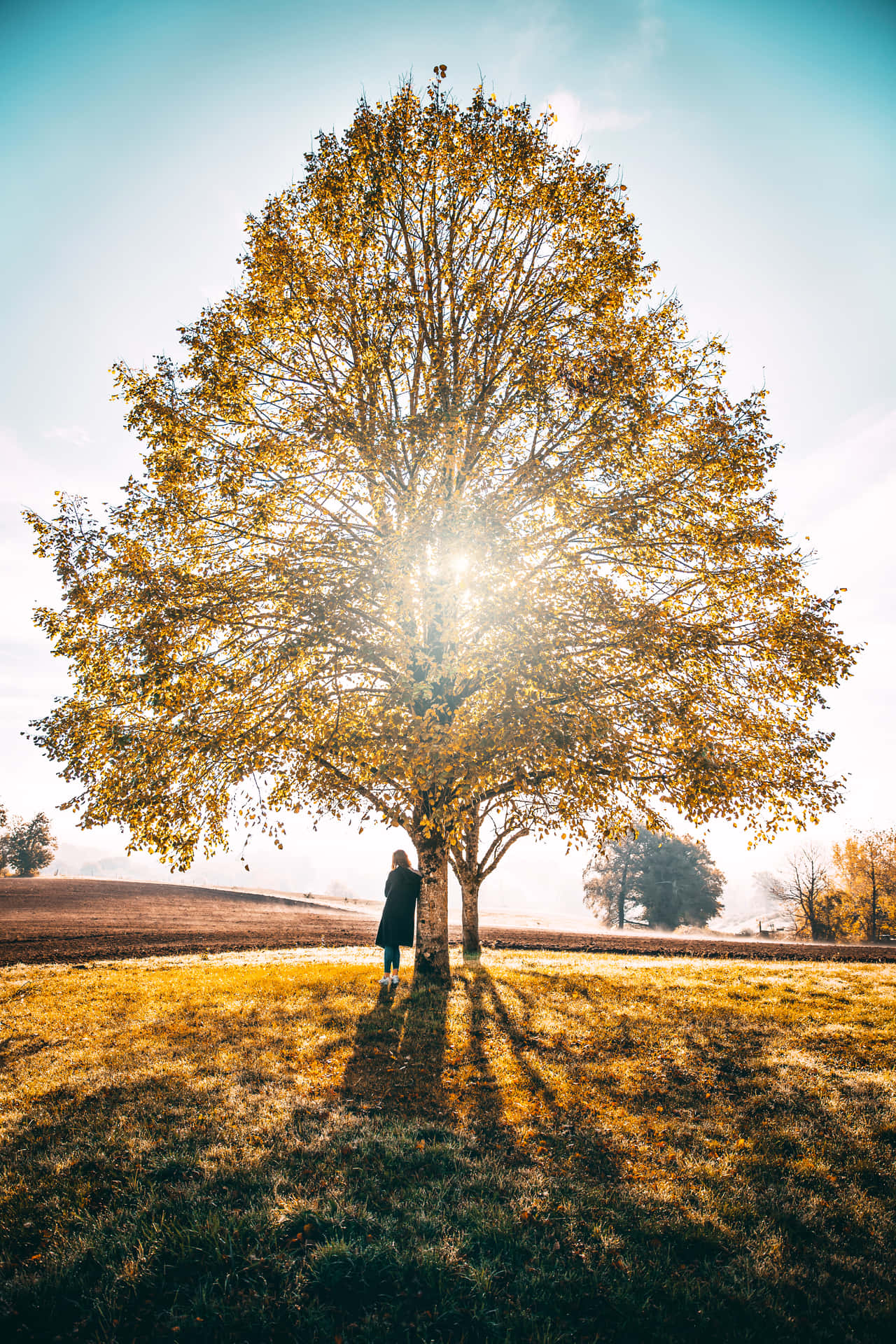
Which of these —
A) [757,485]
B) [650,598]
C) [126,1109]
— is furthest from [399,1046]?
[757,485]

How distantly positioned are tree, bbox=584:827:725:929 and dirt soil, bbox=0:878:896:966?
66.6 ft

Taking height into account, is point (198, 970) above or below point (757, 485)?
below

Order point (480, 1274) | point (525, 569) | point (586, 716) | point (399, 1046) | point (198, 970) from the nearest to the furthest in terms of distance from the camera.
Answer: point (480, 1274) < point (399, 1046) < point (586, 716) < point (525, 569) < point (198, 970)

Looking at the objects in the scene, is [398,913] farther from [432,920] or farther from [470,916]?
[470,916]

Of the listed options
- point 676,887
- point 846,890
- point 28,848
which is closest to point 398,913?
point 676,887

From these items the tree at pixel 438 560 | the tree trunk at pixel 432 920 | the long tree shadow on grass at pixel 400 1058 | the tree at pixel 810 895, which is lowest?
the tree at pixel 810 895

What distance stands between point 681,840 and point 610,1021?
45.7 m

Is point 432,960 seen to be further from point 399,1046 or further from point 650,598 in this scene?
point 650,598

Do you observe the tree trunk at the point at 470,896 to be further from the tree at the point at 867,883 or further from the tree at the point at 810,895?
the tree at the point at 867,883

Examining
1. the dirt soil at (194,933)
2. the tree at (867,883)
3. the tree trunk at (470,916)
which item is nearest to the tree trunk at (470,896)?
the tree trunk at (470,916)

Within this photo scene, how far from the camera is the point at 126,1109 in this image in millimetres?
5285

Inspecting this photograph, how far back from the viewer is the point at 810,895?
146ft

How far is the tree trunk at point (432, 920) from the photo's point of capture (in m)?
10.3

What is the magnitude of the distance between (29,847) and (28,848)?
14cm
